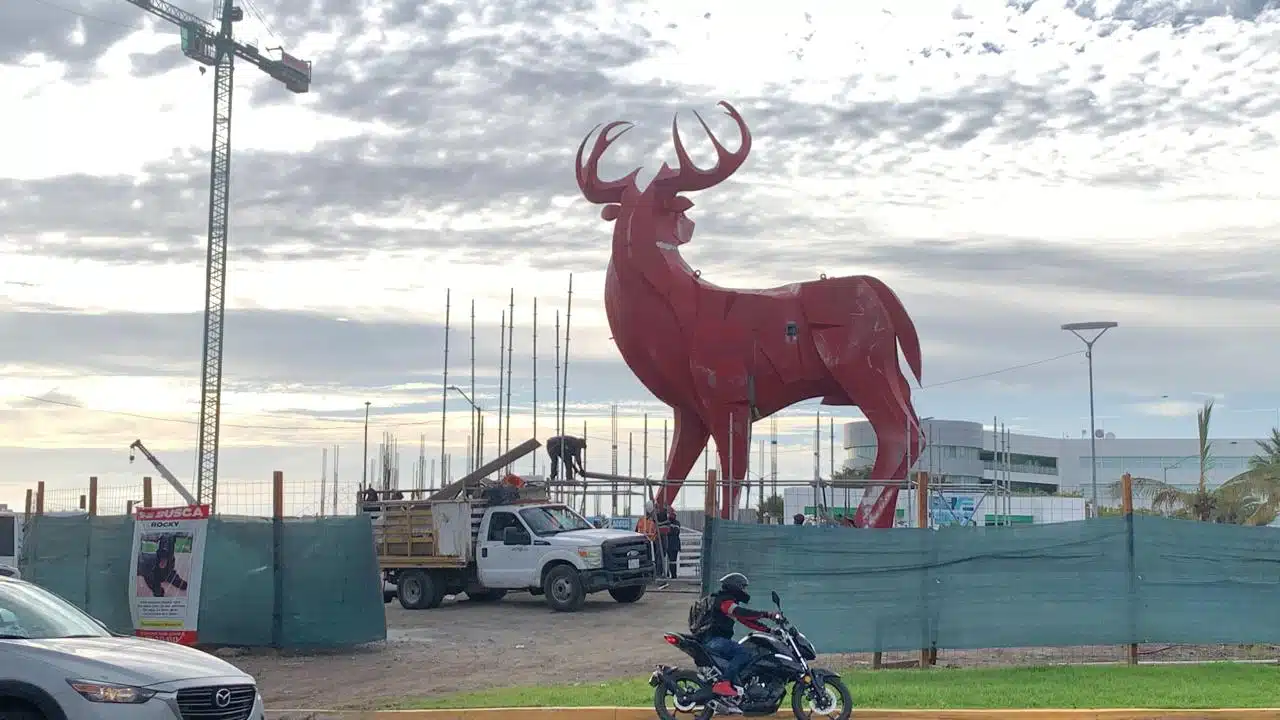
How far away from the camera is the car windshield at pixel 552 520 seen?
24312 millimetres

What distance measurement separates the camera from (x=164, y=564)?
17766mm

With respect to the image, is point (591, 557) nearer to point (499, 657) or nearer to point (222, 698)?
point (499, 657)

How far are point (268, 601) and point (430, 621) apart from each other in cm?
486

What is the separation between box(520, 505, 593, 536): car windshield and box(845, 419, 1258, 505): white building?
Answer: 55427mm

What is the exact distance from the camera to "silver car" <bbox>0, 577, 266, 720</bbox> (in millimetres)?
8688

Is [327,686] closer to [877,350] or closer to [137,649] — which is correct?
[137,649]

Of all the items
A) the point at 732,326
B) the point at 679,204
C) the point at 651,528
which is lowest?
the point at 651,528

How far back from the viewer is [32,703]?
346 inches

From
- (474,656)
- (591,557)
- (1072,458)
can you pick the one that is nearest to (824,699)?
(474,656)

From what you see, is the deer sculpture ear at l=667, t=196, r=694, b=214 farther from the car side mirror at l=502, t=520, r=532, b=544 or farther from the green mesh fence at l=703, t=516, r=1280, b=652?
the green mesh fence at l=703, t=516, r=1280, b=652

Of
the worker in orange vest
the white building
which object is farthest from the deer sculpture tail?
the white building

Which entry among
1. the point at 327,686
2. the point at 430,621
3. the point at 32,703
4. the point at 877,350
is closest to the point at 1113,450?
the point at 877,350

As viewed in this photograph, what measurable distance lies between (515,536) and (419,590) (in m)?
2.34

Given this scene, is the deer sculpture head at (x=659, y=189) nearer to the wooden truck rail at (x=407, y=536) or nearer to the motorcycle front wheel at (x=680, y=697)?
the wooden truck rail at (x=407, y=536)
